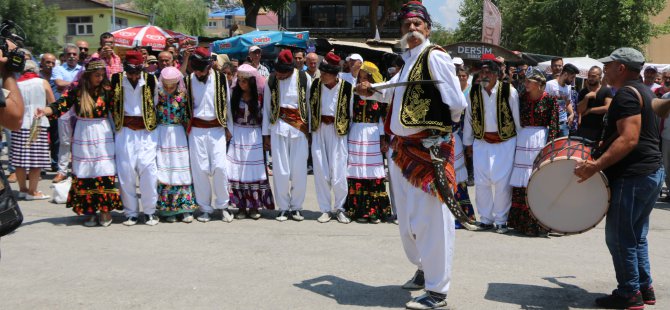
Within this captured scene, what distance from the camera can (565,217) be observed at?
5.14 metres

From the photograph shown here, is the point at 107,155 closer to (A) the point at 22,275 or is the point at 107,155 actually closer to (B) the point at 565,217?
(A) the point at 22,275

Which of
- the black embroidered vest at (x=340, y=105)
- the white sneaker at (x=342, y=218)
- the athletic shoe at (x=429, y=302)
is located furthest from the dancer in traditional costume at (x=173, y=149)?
the athletic shoe at (x=429, y=302)

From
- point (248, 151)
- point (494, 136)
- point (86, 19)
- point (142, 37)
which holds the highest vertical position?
point (86, 19)

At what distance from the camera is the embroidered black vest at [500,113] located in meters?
7.50

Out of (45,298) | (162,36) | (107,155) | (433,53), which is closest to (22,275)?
(45,298)

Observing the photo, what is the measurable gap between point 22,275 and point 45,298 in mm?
751

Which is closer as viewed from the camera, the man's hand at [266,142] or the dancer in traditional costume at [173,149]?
the dancer in traditional costume at [173,149]

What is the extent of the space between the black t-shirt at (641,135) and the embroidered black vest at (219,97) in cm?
454

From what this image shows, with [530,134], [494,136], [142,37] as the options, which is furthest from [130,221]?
[142,37]

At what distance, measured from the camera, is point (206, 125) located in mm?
7863

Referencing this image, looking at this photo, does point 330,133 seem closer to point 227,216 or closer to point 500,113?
point 227,216

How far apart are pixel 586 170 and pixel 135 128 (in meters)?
5.10

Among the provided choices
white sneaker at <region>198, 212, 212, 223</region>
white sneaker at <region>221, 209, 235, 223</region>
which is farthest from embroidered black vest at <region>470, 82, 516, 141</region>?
white sneaker at <region>198, 212, 212, 223</region>

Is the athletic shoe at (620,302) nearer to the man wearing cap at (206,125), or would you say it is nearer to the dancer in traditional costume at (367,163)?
the dancer in traditional costume at (367,163)
